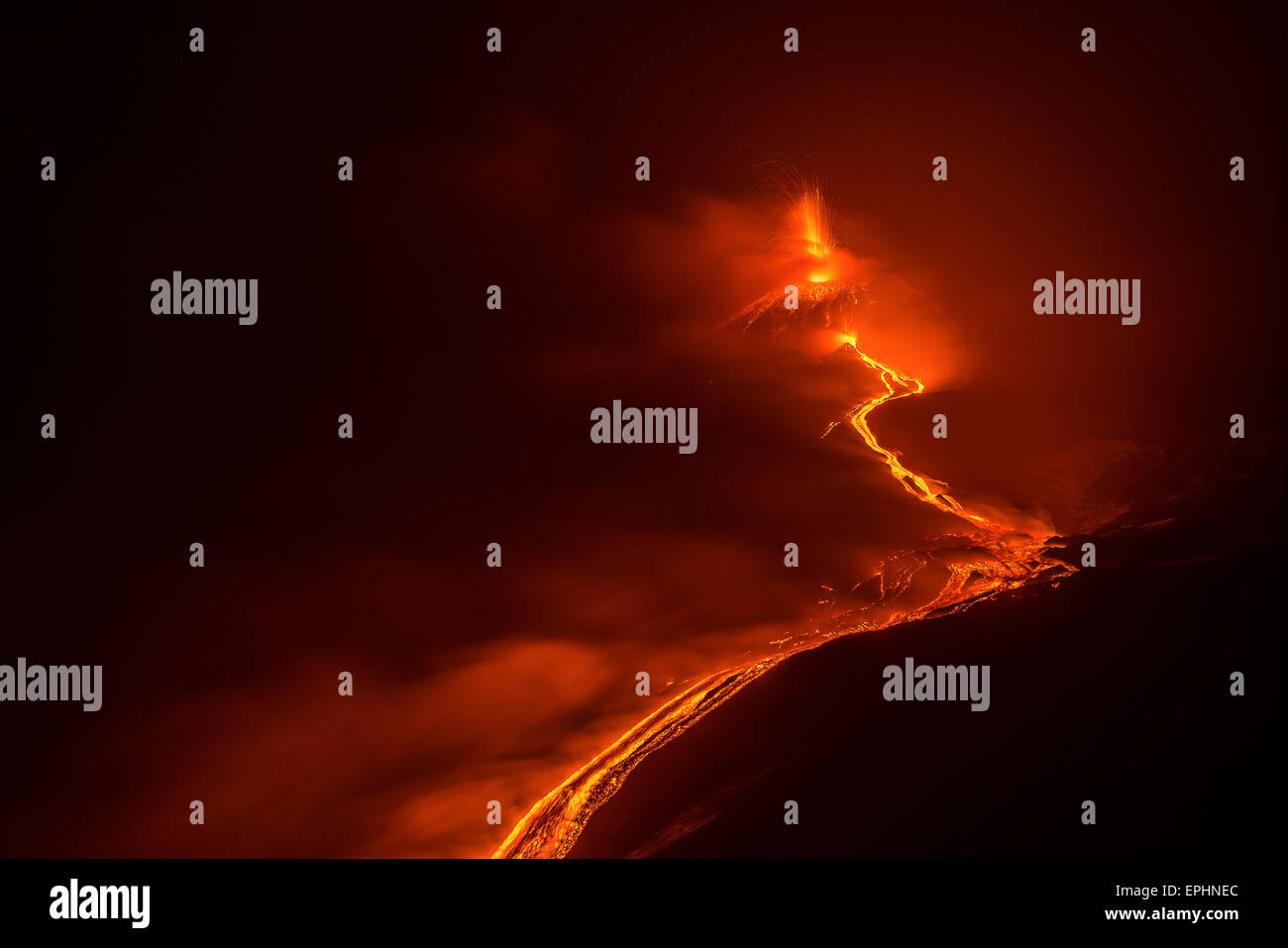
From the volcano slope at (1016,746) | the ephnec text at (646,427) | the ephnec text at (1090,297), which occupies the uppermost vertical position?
the ephnec text at (1090,297)

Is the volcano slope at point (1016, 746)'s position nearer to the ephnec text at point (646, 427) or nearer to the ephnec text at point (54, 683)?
the ephnec text at point (646, 427)

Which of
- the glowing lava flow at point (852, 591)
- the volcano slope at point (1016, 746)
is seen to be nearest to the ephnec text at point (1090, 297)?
the glowing lava flow at point (852, 591)

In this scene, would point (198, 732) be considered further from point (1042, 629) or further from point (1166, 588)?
point (1166, 588)
